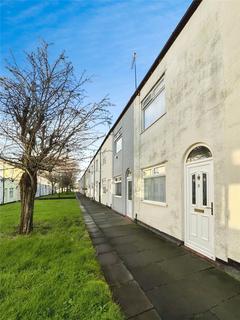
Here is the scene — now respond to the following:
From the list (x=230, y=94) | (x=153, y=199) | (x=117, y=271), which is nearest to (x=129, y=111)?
(x=153, y=199)

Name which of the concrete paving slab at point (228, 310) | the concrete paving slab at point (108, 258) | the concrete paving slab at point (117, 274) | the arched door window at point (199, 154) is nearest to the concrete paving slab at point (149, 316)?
the concrete paving slab at point (228, 310)

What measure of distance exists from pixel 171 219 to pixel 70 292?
436cm

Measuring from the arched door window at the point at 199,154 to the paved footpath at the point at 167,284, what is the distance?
7.62 feet

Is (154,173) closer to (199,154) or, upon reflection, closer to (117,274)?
(199,154)

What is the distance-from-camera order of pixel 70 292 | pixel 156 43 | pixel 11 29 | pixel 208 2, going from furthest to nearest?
pixel 156 43 → pixel 11 29 → pixel 208 2 → pixel 70 292

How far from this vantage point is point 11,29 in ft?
21.8

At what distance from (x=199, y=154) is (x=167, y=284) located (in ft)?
10.2

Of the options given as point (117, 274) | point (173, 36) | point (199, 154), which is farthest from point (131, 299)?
point (173, 36)

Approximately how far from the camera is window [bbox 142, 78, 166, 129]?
867 cm

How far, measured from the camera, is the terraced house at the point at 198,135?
460 centimetres

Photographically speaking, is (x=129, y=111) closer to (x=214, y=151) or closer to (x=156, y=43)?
(x=156, y=43)

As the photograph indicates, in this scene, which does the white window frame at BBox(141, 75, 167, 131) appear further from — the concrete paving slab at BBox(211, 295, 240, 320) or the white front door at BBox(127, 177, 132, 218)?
the concrete paving slab at BBox(211, 295, 240, 320)

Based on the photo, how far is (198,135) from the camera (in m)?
5.79

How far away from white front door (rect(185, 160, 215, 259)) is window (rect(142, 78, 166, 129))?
2965 millimetres
